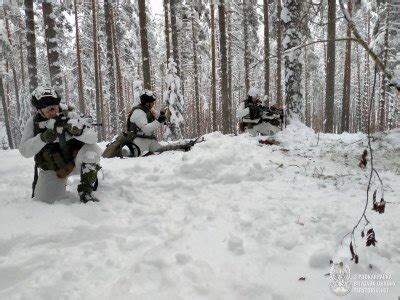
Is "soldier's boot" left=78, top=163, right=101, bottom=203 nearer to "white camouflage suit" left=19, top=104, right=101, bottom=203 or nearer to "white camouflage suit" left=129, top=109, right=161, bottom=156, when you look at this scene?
"white camouflage suit" left=19, top=104, right=101, bottom=203

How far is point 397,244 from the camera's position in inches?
113

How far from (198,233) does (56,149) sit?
198 cm

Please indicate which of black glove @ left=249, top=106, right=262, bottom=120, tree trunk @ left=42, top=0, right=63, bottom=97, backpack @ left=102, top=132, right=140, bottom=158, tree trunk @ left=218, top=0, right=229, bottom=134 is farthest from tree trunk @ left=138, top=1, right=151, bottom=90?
backpack @ left=102, top=132, right=140, bottom=158

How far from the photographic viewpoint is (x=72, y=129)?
3791 mm

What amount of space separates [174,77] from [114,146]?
10070 millimetres

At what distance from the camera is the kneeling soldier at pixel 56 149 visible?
3.86 metres

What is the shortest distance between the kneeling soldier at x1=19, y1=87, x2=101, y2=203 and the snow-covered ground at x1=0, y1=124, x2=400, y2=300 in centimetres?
22

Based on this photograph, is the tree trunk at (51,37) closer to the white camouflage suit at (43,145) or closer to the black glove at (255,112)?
the black glove at (255,112)

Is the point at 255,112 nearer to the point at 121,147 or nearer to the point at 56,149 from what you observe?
the point at 121,147

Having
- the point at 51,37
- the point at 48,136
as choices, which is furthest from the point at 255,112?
the point at 51,37

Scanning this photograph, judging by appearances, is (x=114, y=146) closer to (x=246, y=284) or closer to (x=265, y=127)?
(x=265, y=127)

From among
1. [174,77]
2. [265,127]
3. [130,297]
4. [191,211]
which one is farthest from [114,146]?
[174,77]

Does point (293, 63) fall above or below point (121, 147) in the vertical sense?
above

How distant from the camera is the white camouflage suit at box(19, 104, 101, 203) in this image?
385cm
